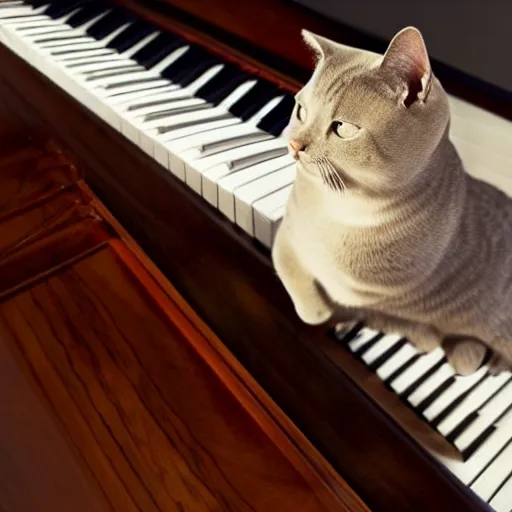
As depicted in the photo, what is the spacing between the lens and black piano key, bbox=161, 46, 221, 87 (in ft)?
3.30

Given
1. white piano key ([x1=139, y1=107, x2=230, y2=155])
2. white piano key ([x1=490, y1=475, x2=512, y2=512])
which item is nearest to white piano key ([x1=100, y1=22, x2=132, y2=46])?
white piano key ([x1=139, y1=107, x2=230, y2=155])

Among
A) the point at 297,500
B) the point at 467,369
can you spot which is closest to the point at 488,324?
the point at 467,369

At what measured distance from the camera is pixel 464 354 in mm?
564

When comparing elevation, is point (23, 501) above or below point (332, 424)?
below

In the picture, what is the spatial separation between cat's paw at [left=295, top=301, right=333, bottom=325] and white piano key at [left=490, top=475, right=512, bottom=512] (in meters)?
0.24

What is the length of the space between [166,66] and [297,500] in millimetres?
739

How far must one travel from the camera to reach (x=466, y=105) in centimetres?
57

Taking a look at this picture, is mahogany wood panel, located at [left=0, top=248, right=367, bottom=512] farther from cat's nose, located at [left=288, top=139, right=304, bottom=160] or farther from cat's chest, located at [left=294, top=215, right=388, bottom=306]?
cat's nose, located at [left=288, top=139, right=304, bottom=160]

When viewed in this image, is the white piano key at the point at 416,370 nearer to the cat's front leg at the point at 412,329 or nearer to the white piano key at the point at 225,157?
the cat's front leg at the point at 412,329

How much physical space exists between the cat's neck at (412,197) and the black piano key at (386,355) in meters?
0.14

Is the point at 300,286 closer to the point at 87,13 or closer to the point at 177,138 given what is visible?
the point at 177,138

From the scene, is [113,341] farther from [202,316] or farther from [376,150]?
[376,150]

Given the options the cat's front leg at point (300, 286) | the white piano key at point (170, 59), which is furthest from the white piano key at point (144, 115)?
the cat's front leg at point (300, 286)

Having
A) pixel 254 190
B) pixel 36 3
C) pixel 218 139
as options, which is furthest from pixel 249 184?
pixel 36 3
